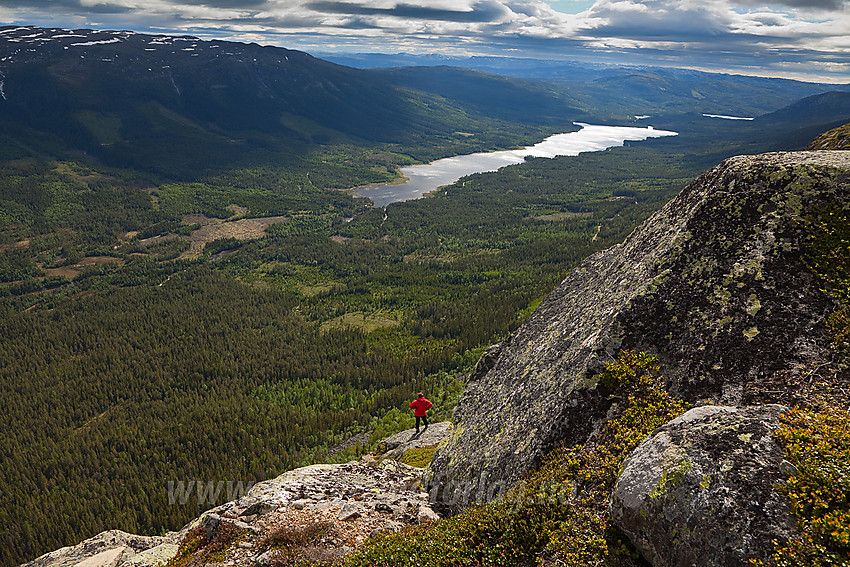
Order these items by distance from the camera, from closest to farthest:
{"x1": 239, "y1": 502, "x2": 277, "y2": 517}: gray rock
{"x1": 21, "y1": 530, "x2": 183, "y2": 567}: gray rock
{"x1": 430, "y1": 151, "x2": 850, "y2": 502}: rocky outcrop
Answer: {"x1": 430, "y1": 151, "x2": 850, "y2": 502}: rocky outcrop → {"x1": 239, "y1": 502, "x2": 277, "y2": 517}: gray rock → {"x1": 21, "y1": 530, "x2": 183, "y2": 567}: gray rock

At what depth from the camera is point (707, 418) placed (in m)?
11.3

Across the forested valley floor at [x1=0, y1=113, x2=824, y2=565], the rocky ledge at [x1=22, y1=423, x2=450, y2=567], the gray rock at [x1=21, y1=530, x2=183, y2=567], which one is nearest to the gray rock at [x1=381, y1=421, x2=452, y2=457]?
the rocky ledge at [x1=22, y1=423, x2=450, y2=567]

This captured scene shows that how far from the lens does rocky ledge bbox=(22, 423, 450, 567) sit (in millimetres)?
16281

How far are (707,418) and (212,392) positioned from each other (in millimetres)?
88184

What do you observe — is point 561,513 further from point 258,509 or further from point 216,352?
point 216,352

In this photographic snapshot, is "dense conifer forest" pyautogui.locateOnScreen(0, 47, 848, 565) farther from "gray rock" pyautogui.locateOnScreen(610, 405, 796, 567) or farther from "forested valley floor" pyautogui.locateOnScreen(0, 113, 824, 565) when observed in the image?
"gray rock" pyautogui.locateOnScreen(610, 405, 796, 567)

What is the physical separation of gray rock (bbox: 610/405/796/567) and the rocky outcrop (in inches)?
104

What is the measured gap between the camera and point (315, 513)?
1816 cm

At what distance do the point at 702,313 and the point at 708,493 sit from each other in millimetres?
6624

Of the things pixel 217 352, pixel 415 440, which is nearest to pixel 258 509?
pixel 415 440

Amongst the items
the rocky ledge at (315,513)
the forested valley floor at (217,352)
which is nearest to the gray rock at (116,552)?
the rocky ledge at (315,513)

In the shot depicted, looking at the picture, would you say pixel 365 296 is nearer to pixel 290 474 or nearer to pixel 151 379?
pixel 151 379

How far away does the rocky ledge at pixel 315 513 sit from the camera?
16.3m

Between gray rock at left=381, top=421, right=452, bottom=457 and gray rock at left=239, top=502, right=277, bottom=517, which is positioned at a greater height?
gray rock at left=239, top=502, right=277, bottom=517
